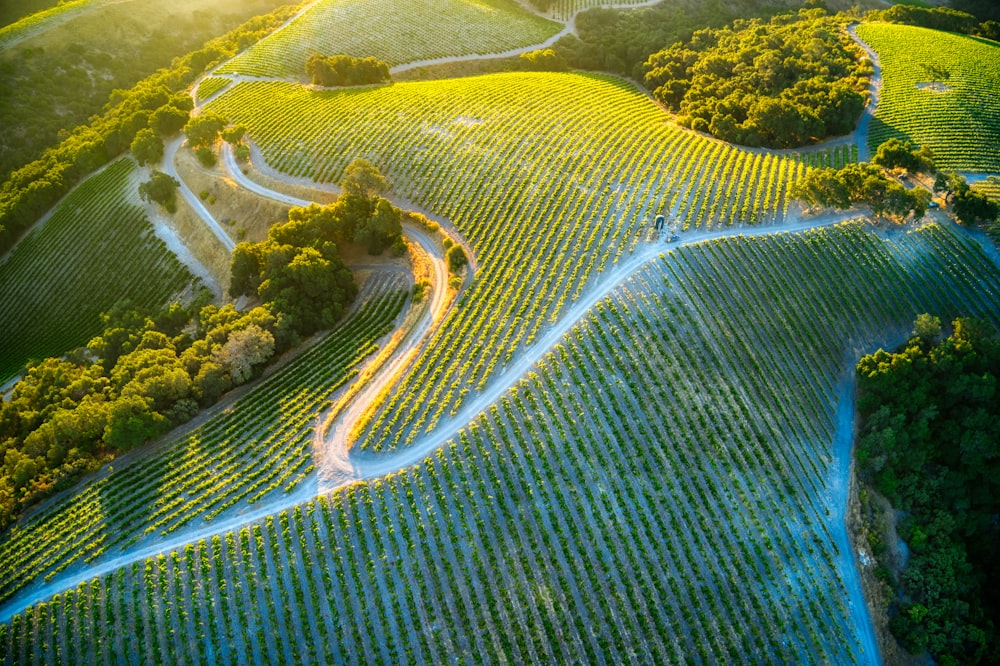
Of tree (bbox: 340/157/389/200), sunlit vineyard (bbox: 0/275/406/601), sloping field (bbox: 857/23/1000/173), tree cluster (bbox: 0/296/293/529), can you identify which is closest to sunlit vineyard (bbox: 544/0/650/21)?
sloping field (bbox: 857/23/1000/173)

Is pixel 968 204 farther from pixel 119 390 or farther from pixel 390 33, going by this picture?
pixel 390 33

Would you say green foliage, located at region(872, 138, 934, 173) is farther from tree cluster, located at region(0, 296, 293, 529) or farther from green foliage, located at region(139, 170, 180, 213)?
green foliage, located at region(139, 170, 180, 213)

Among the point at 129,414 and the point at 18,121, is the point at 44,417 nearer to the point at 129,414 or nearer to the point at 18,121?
the point at 129,414

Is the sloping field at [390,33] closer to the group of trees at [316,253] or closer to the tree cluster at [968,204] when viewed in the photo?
the group of trees at [316,253]

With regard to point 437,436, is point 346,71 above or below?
above

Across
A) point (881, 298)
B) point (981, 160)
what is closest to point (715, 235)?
point (881, 298)

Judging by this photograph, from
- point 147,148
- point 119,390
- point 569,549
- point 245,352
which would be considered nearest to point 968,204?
point 569,549
